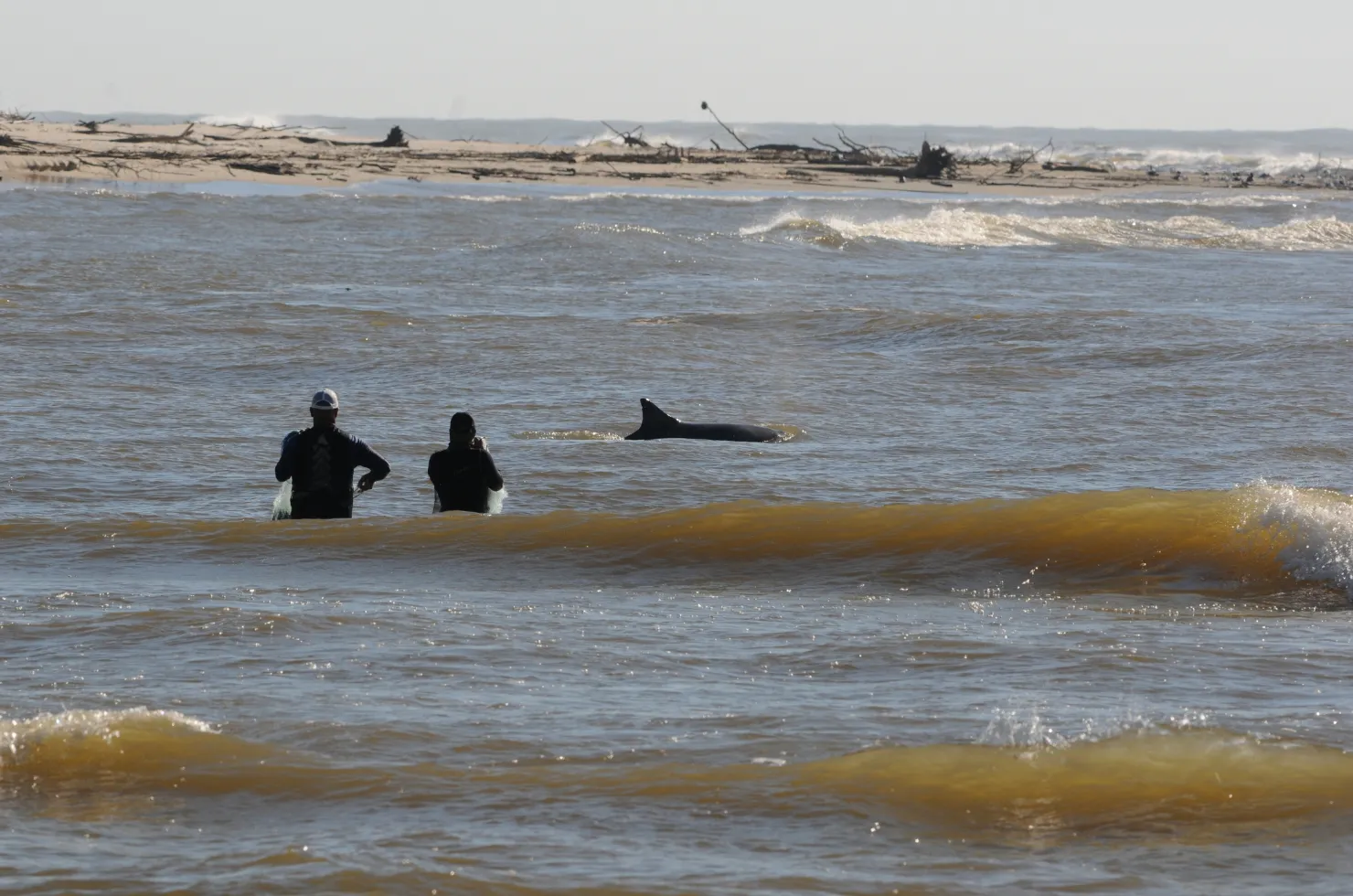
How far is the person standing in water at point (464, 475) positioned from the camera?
1081 centimetres

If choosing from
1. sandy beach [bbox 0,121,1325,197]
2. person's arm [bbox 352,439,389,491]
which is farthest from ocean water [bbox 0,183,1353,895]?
sandy beach [bbox 0,121,1325,197]

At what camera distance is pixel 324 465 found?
10602 mm

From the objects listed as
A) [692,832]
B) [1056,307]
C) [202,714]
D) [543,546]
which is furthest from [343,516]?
[1056,307]

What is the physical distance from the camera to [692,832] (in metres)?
5.77

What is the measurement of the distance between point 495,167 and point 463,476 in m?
46.5

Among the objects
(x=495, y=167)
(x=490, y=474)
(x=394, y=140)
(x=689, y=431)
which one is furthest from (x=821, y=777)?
(x=394, y=140)

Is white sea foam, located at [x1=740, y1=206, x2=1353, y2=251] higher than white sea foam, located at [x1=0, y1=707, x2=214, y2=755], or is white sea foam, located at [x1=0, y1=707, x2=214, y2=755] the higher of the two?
white sea foam, located at [x1=740, y1=206, x2=1353, y2=251]

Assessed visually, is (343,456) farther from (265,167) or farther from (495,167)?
(495,167)

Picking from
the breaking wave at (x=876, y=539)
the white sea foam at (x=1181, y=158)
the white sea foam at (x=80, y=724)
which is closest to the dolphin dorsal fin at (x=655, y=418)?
the breaking wave at (x=876, y=539)

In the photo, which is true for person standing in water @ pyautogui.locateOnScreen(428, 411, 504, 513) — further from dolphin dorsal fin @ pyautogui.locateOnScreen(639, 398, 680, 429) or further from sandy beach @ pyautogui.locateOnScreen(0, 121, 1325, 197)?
sandy beach @ pyautogui.locateOnScreen(0, 121, 1325, 197)

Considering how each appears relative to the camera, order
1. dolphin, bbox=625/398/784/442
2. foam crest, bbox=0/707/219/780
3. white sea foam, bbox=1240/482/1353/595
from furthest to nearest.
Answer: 1. dolphin, bbox=625/398/784/442
2. white sea foam, bbox=1240/482/1353/595
3. foam crest, bbox=0/707/219/780

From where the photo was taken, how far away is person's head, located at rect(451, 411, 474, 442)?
10508 mm

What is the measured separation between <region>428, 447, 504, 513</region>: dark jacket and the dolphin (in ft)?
10.5

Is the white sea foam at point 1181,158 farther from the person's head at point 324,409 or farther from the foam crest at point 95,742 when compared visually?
the foam crest at point 95,742
